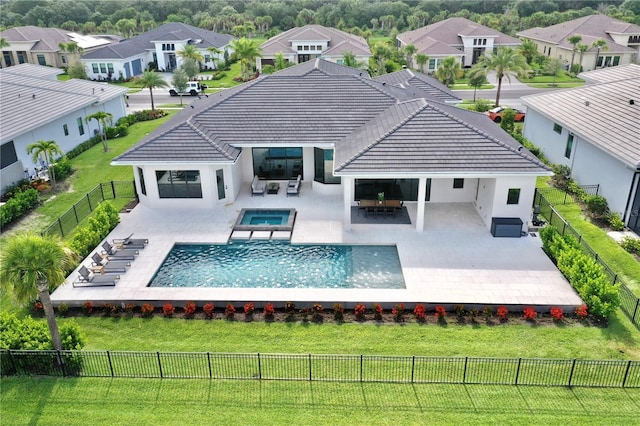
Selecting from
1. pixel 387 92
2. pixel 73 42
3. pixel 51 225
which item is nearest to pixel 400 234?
pixel 387 92

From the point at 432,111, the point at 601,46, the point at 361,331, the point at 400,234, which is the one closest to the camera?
the point at 361,331

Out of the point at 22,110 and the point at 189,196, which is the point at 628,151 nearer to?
the point at 189,196

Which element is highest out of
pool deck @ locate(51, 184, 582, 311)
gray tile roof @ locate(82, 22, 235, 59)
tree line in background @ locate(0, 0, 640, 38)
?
tree line in background @ locate(0, 0, 640, 38)

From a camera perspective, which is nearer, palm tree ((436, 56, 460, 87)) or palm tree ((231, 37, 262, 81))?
palm tree ((436, 56, 460, 87))

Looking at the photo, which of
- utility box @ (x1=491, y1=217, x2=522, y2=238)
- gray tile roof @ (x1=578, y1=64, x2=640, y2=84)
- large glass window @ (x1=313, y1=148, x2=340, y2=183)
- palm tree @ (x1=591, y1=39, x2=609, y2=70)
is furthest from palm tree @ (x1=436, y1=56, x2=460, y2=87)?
utility box @ (x1=491, y1=217, x2=522, y2=238)

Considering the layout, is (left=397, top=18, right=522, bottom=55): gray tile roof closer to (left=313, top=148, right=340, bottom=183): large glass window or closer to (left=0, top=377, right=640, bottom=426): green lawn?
(left=313, top=148, right=340, bottom=183): large glass window

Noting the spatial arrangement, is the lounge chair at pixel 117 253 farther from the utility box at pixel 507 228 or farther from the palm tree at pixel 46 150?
the utility box at pixel 507 228
